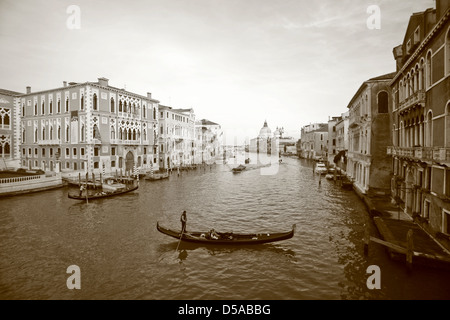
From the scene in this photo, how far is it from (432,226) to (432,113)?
5.58 meters

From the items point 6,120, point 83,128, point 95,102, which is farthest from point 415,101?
point 6,120

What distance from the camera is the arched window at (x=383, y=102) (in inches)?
987

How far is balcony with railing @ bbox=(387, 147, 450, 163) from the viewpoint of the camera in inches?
455

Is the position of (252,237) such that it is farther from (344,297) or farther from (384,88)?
(384,88)

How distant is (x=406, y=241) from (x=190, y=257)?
1026 cm

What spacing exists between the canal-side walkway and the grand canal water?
0.44 meters

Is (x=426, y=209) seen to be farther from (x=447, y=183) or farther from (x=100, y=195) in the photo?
(x=100, y=195)

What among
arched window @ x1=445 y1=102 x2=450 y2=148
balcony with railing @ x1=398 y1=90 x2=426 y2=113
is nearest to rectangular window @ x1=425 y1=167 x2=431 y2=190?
arched window @ x1=445 y1=102 x2=450 y2=148

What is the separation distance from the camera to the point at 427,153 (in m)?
14.1

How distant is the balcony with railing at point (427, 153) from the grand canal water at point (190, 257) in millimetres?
4647

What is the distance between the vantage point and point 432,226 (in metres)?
14.1

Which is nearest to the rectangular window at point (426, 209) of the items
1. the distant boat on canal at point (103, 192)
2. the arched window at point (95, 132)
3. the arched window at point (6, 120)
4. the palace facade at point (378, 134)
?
the palace facade at point (378, 134)

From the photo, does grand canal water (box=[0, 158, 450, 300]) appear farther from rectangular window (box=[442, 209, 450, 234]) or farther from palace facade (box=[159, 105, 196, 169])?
palace facade (box=[159, 105, 196, 169])

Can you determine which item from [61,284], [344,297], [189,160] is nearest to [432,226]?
[344,297]
